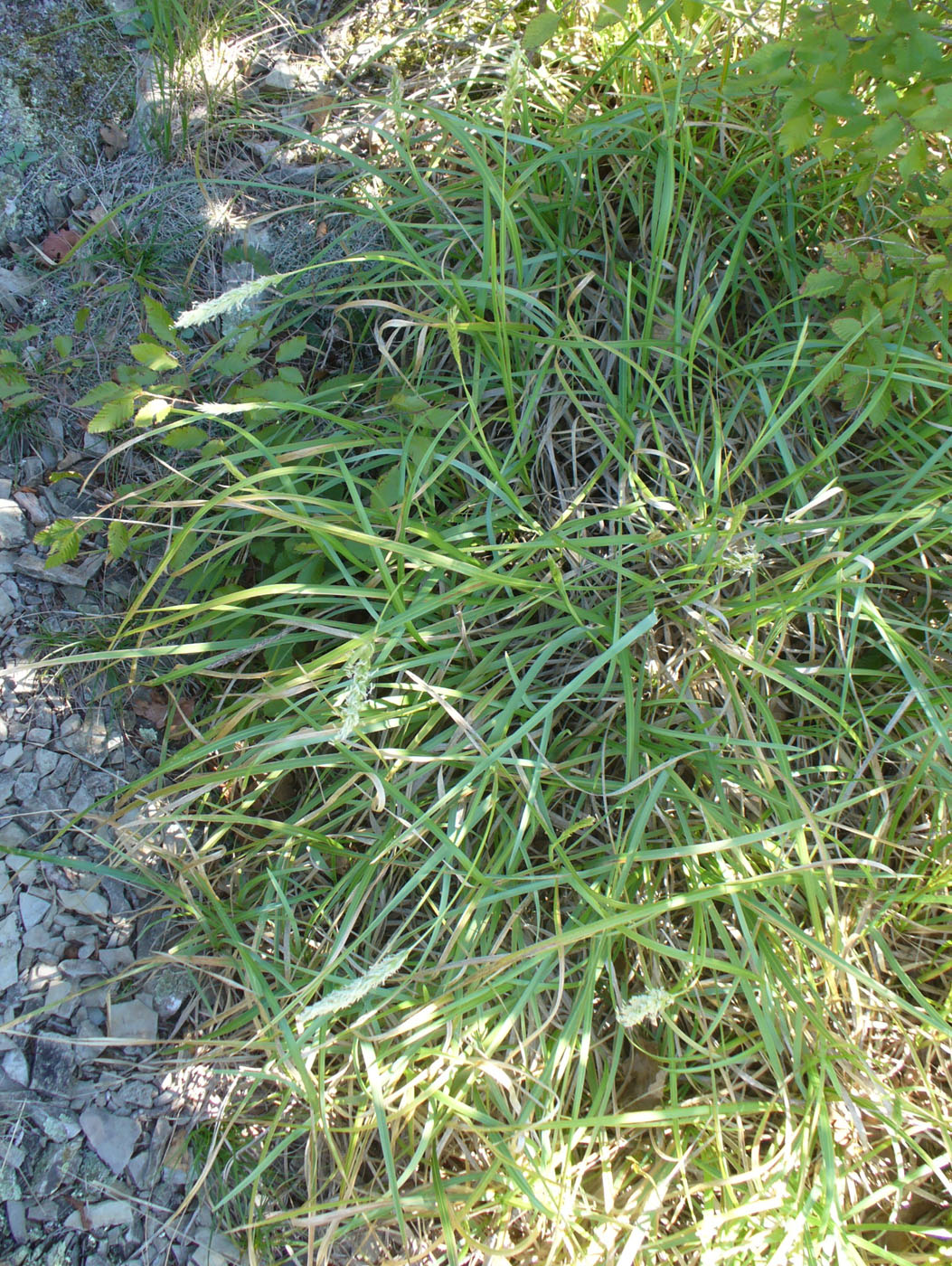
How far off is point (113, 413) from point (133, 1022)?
1.07 metres

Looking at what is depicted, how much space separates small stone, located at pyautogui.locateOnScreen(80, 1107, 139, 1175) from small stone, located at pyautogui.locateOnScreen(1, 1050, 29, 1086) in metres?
0.12

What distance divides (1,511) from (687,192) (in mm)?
1573

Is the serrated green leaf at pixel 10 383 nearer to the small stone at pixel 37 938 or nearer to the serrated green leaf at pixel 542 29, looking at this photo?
the small stone at pixel 37 938

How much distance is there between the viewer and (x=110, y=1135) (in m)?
1.43

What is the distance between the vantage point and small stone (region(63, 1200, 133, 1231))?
1.37m

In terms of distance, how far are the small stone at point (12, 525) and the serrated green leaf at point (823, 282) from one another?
1582 mm

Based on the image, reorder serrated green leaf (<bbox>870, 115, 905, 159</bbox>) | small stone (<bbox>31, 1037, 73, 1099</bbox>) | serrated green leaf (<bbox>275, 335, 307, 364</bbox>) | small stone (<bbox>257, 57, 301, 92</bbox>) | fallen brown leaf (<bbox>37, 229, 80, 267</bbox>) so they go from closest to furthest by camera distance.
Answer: serrated green leaf (<bbox>870, 115, 905, 159</bbox>) → small stone (<bbox>31, 1037, 73, 1099</bbox>) → serrated green leaf (<bbox>275, 335, 307, 364</bbox>) → fallen brown leaf (<bbox>37, 229, 80, 267</bbox>) → small stone (<bbox>257, 57, 301, 92</bbox>)

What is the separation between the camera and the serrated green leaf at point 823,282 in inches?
62.2

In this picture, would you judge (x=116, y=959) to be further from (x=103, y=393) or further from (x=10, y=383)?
(x=10, y=383)

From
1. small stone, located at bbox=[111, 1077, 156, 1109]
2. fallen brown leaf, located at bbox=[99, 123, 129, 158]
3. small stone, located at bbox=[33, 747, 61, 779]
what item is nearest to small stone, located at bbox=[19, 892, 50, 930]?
small stone, located at bbox=[33, 747, 61, 779]

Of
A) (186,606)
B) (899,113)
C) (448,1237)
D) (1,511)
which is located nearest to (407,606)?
(186,606)

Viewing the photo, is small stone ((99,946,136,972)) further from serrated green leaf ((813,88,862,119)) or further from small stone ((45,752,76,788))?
serrated green leaf ((813,88,862,119))

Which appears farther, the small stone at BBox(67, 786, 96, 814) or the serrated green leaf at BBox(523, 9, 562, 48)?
the small stone at BBox(67, 786, 96, 814)

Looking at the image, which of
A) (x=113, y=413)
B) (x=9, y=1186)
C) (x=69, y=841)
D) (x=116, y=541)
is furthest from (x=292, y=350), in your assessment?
(x=9, y=1186)
